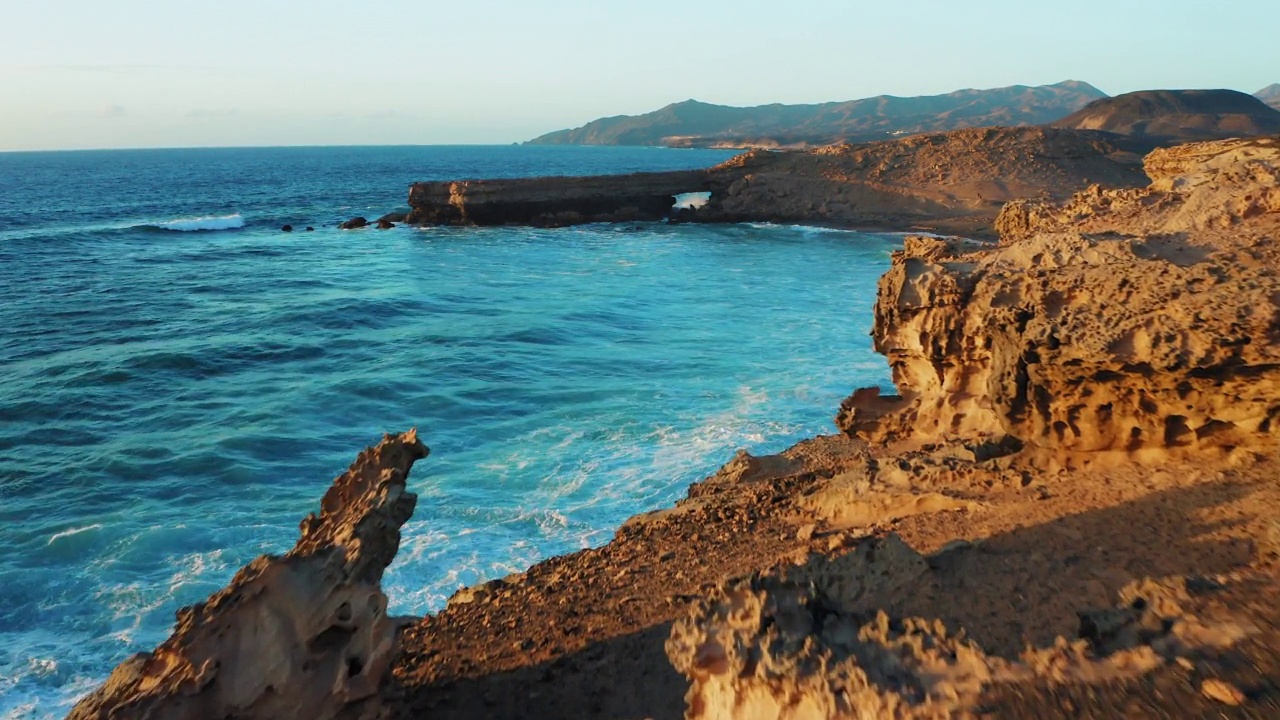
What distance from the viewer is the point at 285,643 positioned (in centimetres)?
436

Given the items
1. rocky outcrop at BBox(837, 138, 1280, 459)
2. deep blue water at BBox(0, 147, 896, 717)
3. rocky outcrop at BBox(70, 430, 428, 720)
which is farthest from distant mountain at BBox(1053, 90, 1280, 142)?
rocky outcrop at BBox(70, 430, 428, 720)

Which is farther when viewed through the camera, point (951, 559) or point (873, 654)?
point (951, 559)

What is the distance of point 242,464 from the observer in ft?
36.4

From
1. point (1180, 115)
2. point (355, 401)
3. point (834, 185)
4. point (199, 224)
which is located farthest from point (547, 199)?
point (1180, 115)

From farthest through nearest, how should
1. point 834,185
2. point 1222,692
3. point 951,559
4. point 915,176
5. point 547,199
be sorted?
point 547,199, point 834,185, point 915,176, point 951,559, point 1222,692

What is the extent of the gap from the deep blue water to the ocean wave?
877 centimetres

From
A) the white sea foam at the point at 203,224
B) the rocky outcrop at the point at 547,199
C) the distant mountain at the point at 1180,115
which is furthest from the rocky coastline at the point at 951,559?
the distant mountain at the point at 1180,115

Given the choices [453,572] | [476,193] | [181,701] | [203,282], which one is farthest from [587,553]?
[476,193]

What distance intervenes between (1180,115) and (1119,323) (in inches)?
3411

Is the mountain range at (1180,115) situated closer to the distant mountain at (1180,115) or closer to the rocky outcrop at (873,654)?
the distant mountain at (1180,115)

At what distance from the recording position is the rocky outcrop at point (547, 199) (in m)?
41.0

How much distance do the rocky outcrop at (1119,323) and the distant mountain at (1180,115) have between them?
72.7 m

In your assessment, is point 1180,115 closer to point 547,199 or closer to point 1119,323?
point 547,199

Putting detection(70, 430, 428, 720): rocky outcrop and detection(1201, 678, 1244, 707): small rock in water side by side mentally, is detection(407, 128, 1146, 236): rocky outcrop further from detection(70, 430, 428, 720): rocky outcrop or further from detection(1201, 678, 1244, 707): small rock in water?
detection(1201, 678, 1244, 707): small rock in water
